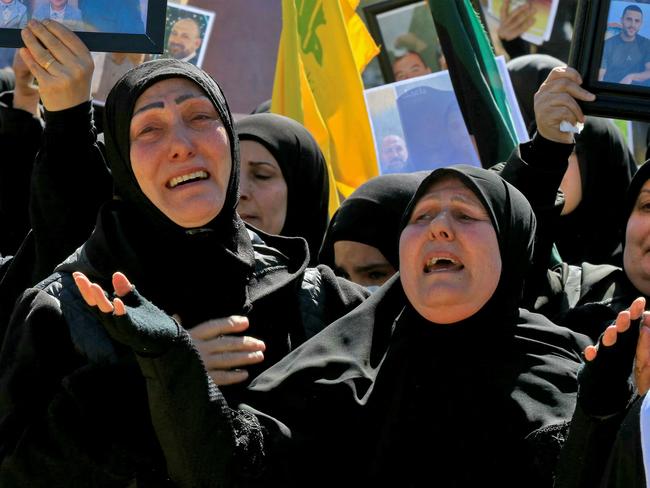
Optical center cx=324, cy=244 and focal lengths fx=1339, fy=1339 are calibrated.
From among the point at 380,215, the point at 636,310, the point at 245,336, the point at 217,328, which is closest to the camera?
the point at 636,310

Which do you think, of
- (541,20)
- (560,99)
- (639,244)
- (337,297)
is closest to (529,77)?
(541,20)

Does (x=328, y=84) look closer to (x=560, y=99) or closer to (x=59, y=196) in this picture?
(x=560, y=99)

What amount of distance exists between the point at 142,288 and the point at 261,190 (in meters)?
1.28

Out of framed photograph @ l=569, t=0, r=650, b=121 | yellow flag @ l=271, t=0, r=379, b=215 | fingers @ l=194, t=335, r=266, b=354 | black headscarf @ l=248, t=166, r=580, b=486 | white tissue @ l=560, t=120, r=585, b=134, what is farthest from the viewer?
yellow flag @ l=271, t=0, r=379, b=215

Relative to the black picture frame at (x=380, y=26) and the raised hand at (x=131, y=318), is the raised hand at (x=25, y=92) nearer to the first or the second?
the black picture frame at (x=380, y=26)

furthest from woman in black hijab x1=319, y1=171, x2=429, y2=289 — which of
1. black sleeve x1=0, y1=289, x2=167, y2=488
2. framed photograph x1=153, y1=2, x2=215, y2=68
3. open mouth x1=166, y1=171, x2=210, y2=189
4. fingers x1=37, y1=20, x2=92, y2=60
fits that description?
framed photograph x1=153, y1=2, x2=215, y2=68

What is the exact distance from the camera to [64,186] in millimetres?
3355

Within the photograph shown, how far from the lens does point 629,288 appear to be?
3.80 m

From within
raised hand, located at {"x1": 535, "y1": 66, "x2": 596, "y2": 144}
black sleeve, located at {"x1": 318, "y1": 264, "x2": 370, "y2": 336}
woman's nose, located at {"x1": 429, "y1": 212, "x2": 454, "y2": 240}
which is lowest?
black sleeve, located at {"x1": 318, "y1": 264, "x2": 370, "y2": 336}

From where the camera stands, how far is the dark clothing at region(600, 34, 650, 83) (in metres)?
3.39

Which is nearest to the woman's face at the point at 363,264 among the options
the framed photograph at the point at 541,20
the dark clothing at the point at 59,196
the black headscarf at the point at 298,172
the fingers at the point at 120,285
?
the black headscarf at the point at 298,172

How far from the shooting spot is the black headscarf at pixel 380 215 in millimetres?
4133

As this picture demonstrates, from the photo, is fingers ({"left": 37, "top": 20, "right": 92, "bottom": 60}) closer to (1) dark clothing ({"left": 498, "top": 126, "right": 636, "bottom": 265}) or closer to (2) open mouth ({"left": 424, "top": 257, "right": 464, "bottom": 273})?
(2) open mouth ({"left": 424, "top": 257, "right": 464, "bottom": 273})

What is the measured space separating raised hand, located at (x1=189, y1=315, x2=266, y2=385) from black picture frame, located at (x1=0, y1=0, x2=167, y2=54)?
768mm
